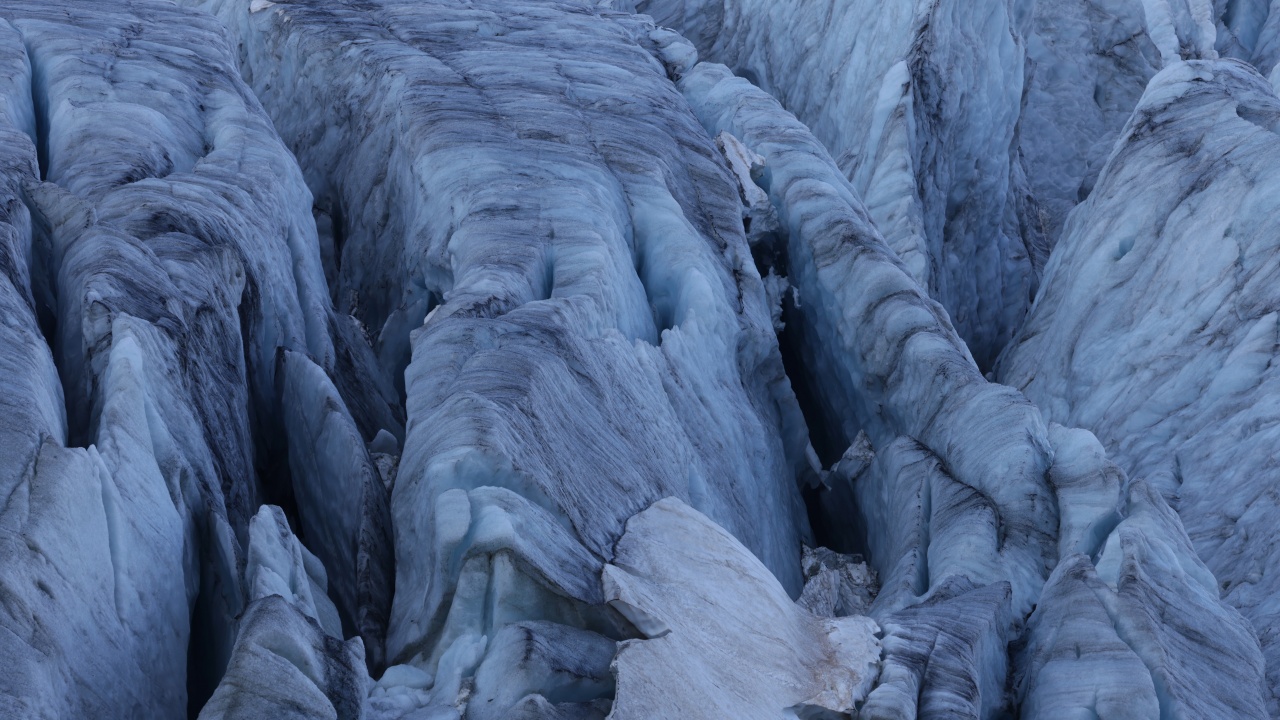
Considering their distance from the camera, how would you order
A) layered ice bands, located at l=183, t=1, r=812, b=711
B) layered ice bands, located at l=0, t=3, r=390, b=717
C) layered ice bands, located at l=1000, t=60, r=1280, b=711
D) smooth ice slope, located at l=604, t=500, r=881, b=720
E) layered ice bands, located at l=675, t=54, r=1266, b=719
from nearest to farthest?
layered ice bands, located at l=0, t=3, r=390, b=717 → smooth ice slope, located at l=604, t=500, r=881, b=720 → layered ice bands, located at l=183, t=1, r=812, b=711 → layered ice bands, located at l=675, t=54, r=1266, b=719 → layered ice bands, located at l=1000, t=60, r=1280, b=711

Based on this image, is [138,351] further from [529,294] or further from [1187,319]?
[1187,319]

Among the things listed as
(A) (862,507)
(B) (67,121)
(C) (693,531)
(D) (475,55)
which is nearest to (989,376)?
(A) (862,507)

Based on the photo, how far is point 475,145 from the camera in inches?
508

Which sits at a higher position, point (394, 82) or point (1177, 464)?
point (394, 82)

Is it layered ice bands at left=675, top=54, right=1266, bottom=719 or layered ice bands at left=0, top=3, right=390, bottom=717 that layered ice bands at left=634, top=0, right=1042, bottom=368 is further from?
layered ice bands at left=0, top=3, right=390, bottom=717

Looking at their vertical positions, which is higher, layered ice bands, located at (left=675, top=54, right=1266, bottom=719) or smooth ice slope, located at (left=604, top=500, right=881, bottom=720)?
smooth ice slope, located at (left=604, top=500, right=881, bottom=720)

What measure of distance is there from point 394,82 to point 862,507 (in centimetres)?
713

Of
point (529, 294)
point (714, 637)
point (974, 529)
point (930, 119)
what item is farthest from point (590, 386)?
point (930, 119)

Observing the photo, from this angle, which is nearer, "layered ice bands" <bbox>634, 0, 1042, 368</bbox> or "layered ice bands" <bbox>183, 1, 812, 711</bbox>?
"layered ice bands" <bbox>183, 1, 812, 711</bbox>

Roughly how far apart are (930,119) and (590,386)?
12184 mm

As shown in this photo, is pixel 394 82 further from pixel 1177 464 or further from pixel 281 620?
pixel 1177 464

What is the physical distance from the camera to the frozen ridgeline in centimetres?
688

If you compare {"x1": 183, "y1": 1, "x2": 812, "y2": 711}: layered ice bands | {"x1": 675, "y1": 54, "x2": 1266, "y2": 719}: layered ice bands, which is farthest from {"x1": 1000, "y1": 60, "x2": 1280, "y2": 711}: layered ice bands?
{"x1": 183, "y1": 1, "x2": 812, "y2": 711}: layered ice bands

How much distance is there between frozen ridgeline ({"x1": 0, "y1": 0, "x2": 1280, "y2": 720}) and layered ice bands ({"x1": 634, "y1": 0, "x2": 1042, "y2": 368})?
12 centimetres
